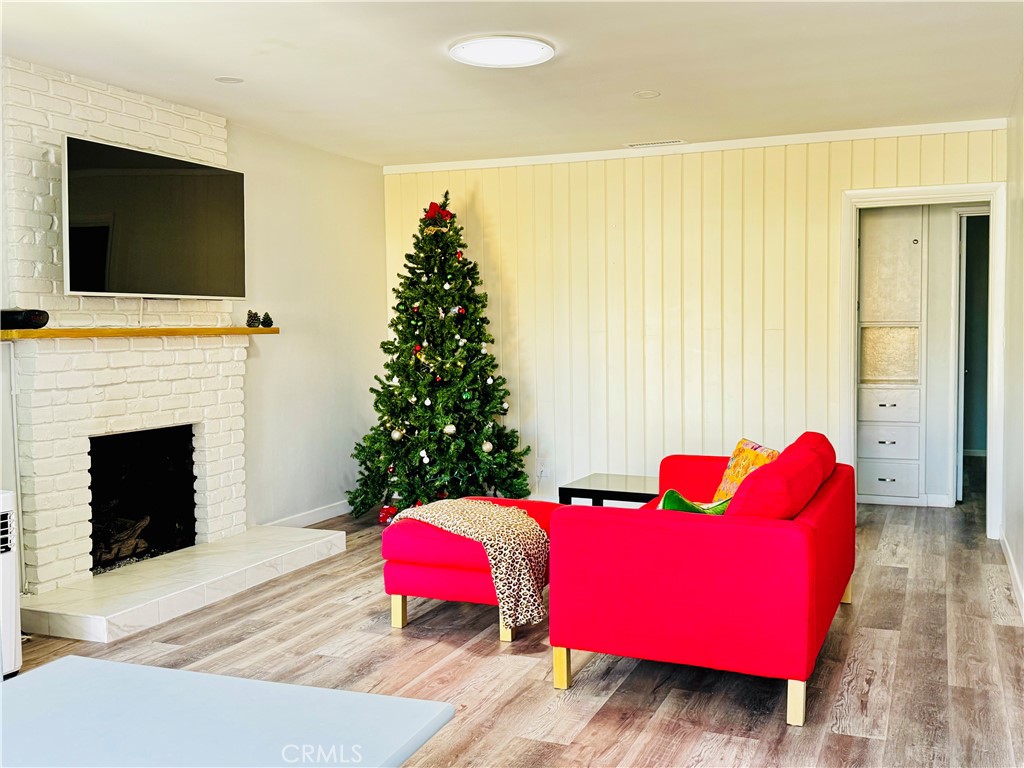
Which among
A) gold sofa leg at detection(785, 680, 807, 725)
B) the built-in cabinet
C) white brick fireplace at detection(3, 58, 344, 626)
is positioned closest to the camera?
gold sofa leg at detection(785, 680, 807, 725)

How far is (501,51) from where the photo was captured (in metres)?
4.02

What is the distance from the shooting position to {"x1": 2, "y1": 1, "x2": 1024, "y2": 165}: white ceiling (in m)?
3.65

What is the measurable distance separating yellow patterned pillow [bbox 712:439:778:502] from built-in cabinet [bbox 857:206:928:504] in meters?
2.78

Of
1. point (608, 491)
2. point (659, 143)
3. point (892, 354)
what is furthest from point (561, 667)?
point (892, 354)

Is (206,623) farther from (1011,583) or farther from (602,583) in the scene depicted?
(1011,583)

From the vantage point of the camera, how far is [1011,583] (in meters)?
4.75

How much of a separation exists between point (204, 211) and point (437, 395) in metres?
1.87

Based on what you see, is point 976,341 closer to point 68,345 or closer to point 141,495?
point 141,495

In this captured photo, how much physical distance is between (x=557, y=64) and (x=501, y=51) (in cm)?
43

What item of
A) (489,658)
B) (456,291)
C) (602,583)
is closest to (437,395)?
(456,291)

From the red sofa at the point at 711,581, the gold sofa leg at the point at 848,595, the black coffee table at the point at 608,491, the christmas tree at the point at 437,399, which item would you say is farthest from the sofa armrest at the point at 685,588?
the christmas tree at the point at 437,399

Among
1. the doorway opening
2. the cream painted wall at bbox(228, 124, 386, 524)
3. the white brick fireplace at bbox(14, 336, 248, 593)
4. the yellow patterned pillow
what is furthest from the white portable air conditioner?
the doorway opening

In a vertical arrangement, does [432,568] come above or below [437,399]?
below

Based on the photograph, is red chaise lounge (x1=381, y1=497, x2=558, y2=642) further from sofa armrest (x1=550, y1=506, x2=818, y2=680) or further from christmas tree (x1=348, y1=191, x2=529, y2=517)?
christmas tree (x1=348, y1=191, x2=529, y2=517)
